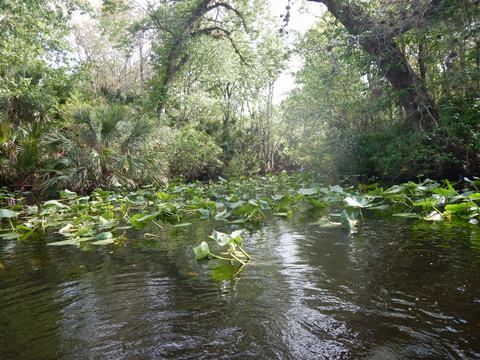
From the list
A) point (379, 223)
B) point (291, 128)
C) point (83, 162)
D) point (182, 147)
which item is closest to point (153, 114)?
point (182, 147)

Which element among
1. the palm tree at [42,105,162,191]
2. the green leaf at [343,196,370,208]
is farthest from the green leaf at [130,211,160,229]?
the palm tree at [42,105,162,191]

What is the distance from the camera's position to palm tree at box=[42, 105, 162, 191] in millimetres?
8750

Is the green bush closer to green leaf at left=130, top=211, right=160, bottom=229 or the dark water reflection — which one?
green leaf at left=130, top=211, right=160, bottom=229

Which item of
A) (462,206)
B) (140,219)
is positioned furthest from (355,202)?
(140,219)

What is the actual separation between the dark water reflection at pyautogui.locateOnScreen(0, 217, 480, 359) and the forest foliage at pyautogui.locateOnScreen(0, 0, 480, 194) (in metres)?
5.60

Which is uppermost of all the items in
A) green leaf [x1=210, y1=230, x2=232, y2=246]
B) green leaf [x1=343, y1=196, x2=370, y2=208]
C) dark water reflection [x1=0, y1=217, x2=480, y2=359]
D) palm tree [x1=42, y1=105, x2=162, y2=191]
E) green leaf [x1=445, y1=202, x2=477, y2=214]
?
palm tree [x1=42, y1=105, x2=162, y2=191]

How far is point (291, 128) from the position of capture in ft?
96.9

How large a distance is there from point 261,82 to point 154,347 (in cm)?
2392

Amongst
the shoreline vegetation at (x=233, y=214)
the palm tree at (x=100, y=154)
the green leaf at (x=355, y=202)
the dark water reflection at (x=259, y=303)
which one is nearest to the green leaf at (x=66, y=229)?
the shoreline vegetation at (x=233, y=214)

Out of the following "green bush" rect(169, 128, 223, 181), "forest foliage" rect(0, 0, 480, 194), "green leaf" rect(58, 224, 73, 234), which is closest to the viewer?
"green leaf" rect(58, 224, 73, 234)

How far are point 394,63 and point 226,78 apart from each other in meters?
10.9

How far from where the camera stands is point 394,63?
7973 mm

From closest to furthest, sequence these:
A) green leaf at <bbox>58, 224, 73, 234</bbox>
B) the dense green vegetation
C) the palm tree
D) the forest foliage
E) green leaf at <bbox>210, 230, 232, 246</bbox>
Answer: green leaf at <bbox>210, 230, 232, 246</bbox>
green leaf at <bbox>58, 224, 73, 234</bbox>
the dense green vegetation
the forest foliage
the palm tree

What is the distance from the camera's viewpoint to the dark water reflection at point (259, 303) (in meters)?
1.20
